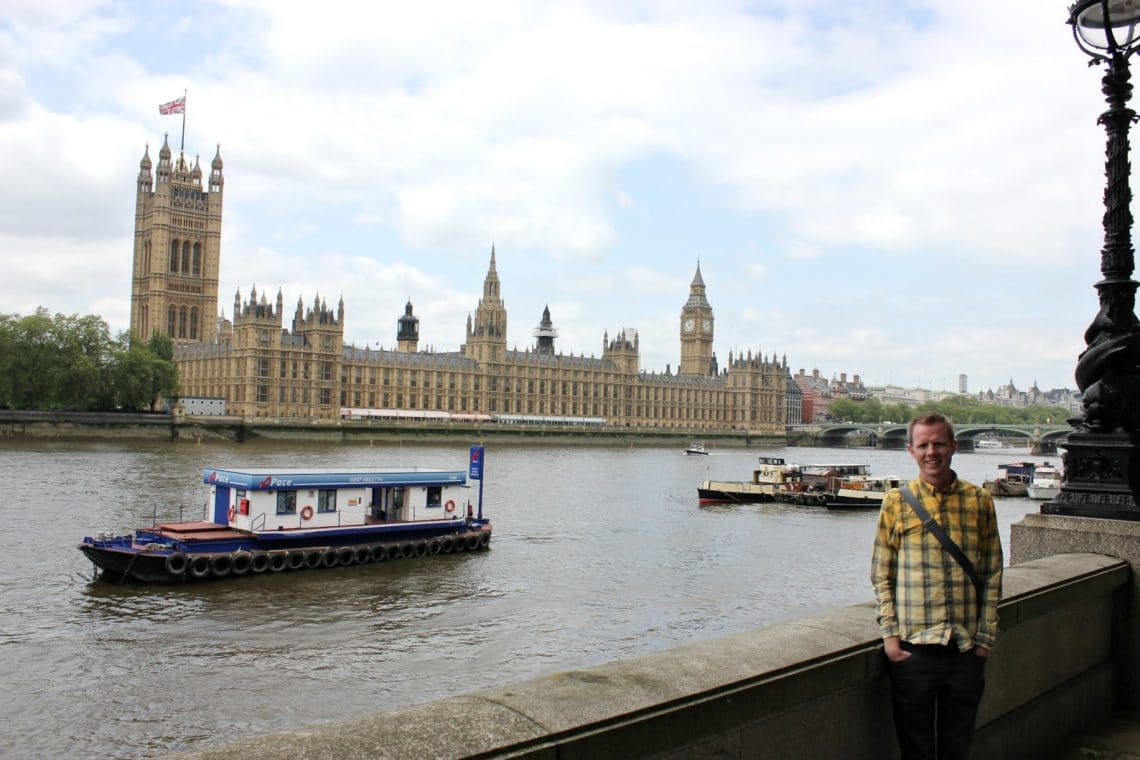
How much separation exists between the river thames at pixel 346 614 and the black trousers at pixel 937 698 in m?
10.0

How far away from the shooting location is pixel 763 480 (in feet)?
159

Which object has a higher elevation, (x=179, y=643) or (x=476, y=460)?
(x=476, y=460)

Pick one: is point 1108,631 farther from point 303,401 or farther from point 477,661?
point 303,401

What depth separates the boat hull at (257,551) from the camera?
20641 mm

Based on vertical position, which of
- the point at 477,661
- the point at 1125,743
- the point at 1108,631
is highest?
the point at 1108,631

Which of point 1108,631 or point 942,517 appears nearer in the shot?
point 942,517

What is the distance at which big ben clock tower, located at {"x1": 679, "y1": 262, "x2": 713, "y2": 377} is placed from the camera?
6122 inches

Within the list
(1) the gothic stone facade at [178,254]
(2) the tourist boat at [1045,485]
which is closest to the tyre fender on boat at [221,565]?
(2) the tourist boat at [1045,485]

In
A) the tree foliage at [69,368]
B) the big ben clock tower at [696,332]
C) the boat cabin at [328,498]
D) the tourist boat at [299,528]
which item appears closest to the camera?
the tourist boat at [299,528]

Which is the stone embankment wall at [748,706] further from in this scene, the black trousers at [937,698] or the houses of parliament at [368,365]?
the houses of parliament at [368,365]

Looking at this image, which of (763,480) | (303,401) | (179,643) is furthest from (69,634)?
(303,401)

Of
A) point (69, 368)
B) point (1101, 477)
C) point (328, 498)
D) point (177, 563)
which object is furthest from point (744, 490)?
→ point (69, 368)

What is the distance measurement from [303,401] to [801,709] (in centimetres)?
9724

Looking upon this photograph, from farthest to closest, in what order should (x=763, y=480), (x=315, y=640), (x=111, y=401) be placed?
1. (x=111, y=401)
2. (x=763, y=480)
3. (x=315, y=640)
